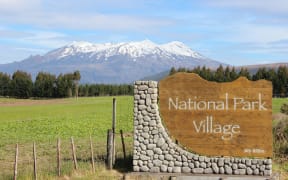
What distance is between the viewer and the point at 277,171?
57.5 feet

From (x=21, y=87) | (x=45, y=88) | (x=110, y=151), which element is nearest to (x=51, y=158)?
(x=110, y=151)

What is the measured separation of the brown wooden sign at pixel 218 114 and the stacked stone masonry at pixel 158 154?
24 cm

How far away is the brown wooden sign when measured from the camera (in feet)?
53.5

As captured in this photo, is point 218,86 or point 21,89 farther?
point 21,89

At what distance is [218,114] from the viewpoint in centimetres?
1653

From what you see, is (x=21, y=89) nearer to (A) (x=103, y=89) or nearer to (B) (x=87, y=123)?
(A) (x=103, y=89)

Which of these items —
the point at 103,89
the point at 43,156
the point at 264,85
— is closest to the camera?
the point at 264,85

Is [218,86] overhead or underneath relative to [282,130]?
overhead

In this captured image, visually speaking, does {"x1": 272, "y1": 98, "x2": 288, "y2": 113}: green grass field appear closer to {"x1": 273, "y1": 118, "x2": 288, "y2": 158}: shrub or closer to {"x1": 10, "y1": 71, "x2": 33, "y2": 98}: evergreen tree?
{"x1": 273, "y1": 118, "x2": 288, "y2": 158}: shrub

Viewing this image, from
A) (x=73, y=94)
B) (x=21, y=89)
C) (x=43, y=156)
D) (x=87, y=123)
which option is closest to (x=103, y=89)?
(x=73, y=94)

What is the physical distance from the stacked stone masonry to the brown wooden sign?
0.24 meters

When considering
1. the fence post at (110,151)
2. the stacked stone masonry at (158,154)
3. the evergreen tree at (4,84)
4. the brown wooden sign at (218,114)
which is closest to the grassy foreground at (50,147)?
the fence post at (110,151)

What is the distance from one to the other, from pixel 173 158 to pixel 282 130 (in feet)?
27.0

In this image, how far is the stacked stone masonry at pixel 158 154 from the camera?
1627 cm
